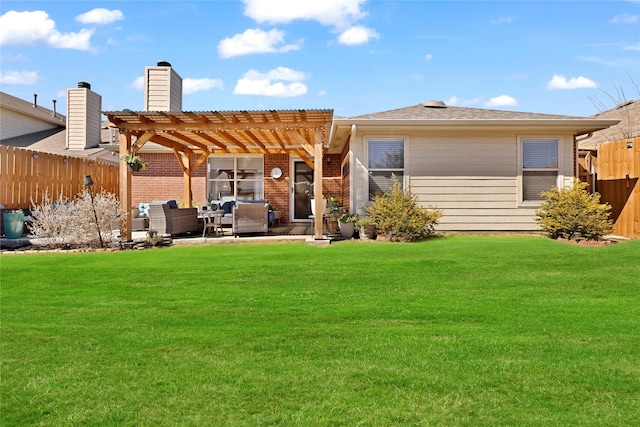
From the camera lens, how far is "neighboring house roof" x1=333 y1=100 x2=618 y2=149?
11.4 meters

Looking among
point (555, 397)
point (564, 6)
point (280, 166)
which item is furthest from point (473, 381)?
point (280, 166)

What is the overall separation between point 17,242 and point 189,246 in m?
3.76

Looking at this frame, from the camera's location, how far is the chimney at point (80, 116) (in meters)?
20.2

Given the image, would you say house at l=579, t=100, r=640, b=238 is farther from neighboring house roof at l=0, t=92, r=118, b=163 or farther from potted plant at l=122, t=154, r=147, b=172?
neighboring house roof at l=0, t=92, r=118, b=163

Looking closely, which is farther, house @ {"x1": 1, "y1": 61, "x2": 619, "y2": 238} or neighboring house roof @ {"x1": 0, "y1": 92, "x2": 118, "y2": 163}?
neighboring house roof @ {"x1": 0, "y1": 92, "x2": 118, "y2": 163}

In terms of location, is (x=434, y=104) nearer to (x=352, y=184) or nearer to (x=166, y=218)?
(x=352, y=184)

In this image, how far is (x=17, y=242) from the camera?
427 inches

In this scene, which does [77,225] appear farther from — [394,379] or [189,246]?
[394,379]

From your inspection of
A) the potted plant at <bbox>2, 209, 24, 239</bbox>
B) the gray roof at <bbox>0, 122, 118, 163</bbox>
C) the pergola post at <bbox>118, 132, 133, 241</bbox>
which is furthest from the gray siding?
the gray roof at <bbox>0, 122, 118, 163</bbox>

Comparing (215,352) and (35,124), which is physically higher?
(35,124)

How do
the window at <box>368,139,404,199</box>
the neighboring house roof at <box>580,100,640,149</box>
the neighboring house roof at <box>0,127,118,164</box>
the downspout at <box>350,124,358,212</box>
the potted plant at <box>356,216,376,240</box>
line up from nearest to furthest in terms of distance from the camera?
1. the potted plant at <box>356,216,376,240</box>
2. the downspout at <box>350,124,358,212</box>
3. the window at <box>368,139,404,199</box>
4. the neighboring house roof at <box>580,100,640,149</box>
5. the neighboring house roof at <box>0,127,118,164</box>

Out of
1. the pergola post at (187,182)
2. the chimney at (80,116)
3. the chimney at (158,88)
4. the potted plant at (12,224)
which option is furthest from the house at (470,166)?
the chimney at (80,116)

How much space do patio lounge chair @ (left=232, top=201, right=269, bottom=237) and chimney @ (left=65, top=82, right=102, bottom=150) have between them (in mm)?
12026

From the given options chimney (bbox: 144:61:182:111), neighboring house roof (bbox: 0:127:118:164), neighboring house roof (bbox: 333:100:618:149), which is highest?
chimney (bbox: 144:61:182:111)
